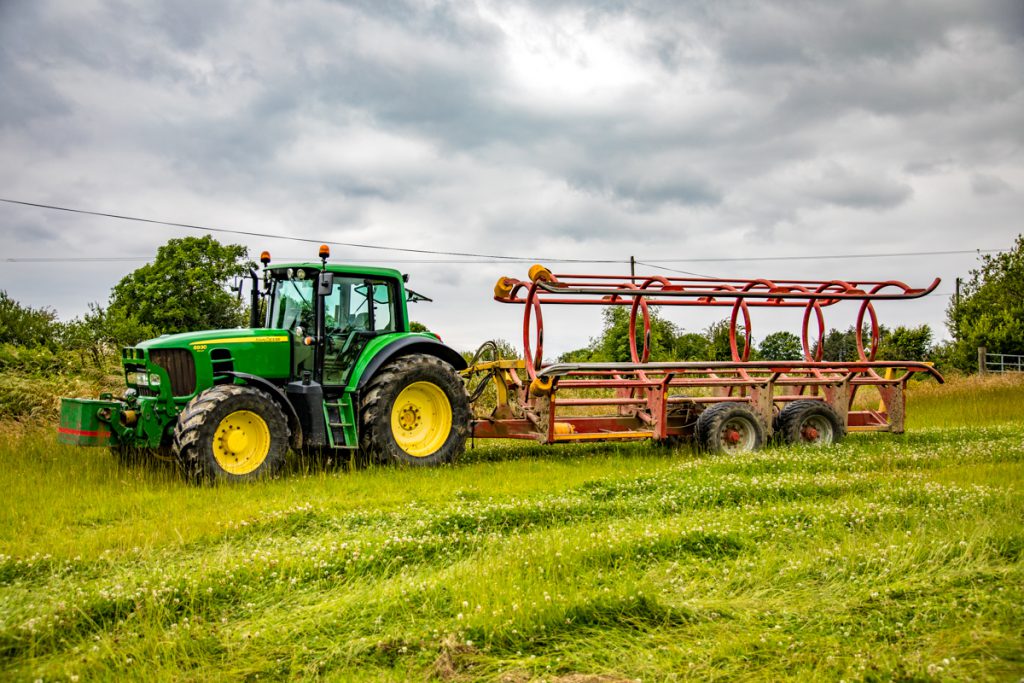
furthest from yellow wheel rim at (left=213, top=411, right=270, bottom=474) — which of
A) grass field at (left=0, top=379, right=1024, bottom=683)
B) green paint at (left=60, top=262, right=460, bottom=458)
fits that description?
green paint at (left=60, top=262, right=460, bottom=458)

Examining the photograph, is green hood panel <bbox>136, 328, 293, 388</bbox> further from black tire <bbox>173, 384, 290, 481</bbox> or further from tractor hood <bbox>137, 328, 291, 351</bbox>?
black tire <bbox>173, 384, 290, 481</bbox>

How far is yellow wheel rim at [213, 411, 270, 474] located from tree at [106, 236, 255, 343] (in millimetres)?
29343

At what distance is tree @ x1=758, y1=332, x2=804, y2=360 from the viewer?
52812 millimetres

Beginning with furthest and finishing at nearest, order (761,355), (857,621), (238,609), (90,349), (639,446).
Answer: (761,355)
(90,349)
(639,446)
(238,609)
(857,621)

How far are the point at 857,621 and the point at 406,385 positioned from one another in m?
6.85

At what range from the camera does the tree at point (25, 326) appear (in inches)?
782

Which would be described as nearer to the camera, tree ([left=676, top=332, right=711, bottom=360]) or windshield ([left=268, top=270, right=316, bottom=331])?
windshield ([left=268, top=270, right=316, bottom=331])

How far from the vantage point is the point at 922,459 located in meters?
11.2

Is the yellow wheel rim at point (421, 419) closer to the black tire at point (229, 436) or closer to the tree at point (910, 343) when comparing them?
the black tire at point (229, 436)

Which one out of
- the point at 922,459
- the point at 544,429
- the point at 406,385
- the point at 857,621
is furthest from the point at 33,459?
the point at 922,459

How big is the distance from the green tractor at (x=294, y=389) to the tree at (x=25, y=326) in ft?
36.6

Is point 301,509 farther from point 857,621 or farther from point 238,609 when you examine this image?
point 857,621

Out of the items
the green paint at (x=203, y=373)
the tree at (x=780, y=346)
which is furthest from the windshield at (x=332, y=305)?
the tree at (x=780, y=346)

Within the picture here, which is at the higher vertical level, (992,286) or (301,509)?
(992,286)
